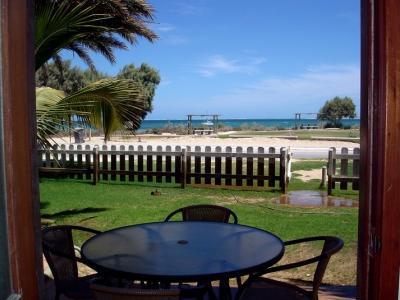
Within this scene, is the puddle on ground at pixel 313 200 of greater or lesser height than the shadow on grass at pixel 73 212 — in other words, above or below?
above

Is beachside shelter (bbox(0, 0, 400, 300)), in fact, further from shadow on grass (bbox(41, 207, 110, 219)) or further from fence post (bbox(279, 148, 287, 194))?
fence post (bbox(279, 148, 287, 194))

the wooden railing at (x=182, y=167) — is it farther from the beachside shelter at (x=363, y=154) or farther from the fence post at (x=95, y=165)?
the beachside shelter at (x=363, y=154)

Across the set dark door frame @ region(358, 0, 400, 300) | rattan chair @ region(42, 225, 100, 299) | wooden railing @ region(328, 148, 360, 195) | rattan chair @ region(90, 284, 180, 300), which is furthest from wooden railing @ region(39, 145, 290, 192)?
dark door frame @ region(358, 0, 400, 300)

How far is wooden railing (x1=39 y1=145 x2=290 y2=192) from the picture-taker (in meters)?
9.59

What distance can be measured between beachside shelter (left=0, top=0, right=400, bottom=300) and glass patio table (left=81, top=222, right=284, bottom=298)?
3.25ft

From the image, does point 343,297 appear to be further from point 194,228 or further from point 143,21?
point 143,21

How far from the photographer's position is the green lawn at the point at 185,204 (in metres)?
5.57

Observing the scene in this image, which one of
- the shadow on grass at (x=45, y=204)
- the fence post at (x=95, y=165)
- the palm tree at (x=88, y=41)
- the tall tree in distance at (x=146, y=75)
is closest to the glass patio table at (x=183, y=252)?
the palm tree at (x=88, y=41)

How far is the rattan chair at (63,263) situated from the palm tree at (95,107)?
2.36 metres

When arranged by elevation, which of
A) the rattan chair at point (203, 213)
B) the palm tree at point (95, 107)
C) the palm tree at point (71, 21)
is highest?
the palm tree at point (71, 21)

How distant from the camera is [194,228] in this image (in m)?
3.23

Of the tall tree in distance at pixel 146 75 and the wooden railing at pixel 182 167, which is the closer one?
the wooden railing at pixel 182 167

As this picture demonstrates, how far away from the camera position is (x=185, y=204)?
25.2 feet

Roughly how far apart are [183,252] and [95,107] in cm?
420
